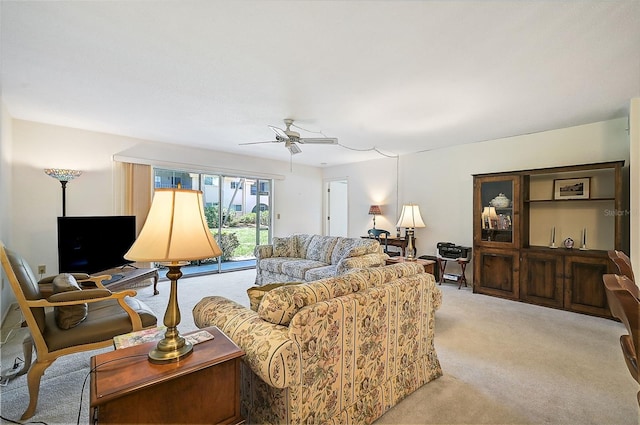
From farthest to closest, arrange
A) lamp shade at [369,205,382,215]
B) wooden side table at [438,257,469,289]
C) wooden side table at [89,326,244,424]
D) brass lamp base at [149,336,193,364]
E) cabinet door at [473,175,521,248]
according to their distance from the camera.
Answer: lamp shade at [369,205,382,215]
wooden side table at [438,257,469,289]
cabinet door at [473,175,521,248]
brass lamp base at [149,336,193,364]
wooden side table at [89,326,244,424]

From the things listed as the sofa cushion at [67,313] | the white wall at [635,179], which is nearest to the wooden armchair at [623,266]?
the white wall at [635,179]

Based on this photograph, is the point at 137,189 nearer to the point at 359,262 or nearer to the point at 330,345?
the point at 359,262

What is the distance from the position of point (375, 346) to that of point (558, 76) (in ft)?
9.03

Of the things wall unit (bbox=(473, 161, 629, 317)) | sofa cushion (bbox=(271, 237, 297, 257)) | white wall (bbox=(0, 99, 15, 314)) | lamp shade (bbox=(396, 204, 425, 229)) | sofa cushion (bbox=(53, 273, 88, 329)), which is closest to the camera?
sofa cushion (bbox=(53, 273, 88, 329))

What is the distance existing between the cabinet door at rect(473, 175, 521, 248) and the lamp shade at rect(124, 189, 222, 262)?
4296 millimetres

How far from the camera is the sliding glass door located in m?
5.63

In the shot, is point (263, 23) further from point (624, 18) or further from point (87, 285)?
point (87, 285)

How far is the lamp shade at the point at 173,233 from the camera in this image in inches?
46.1

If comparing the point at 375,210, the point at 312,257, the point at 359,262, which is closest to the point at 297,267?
the point at 312,257

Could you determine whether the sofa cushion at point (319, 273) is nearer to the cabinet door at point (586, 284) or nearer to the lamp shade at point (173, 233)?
the lamp shade at point (173, 233)

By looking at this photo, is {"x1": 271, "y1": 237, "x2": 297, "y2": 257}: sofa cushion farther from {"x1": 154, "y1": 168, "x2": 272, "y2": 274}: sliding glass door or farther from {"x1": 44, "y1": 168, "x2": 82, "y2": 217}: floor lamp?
{"x1": 44, "y1": 168, "x2": 82, "y2": 217}: floor lamp

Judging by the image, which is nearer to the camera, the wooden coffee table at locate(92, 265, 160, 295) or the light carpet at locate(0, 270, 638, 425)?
the light carpet at locate(0, 270, 638, 425)

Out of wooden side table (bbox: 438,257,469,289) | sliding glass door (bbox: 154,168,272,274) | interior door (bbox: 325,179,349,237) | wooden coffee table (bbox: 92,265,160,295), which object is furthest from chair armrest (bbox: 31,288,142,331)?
interior door (bbox: 325,179,349,237)

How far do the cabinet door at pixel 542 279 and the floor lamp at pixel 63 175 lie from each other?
20.8 feet
